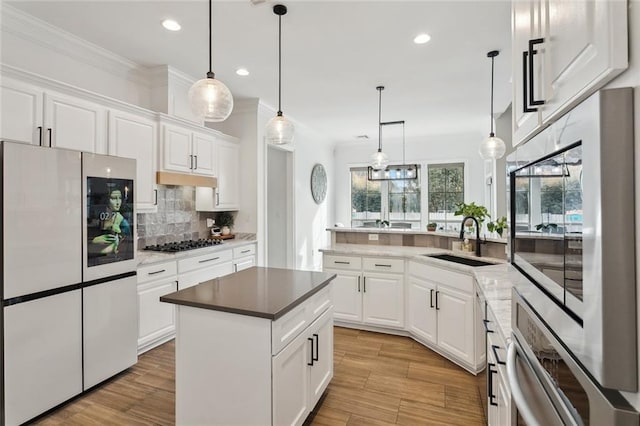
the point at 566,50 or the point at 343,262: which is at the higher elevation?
the point at 566,50

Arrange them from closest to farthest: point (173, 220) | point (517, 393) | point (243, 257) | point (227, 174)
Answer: point (517, 393)
point (173, 220)
point (243, 257)
point (227, 174)

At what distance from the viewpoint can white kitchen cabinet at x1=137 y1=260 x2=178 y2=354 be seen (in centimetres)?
298

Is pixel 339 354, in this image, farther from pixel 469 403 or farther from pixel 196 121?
pixel 196 121

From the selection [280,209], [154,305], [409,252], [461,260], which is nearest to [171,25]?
[154,305]

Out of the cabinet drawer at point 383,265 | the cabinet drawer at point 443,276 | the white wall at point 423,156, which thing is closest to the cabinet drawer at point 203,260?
the cabinet drawer at point 383,265

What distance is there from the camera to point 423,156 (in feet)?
23.6

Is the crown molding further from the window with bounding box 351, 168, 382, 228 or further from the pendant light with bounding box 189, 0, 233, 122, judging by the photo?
the window with bounding box 351, 168, 382, 228

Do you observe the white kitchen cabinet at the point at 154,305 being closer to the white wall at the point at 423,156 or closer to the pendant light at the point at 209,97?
the pendant light at the point at 209,97

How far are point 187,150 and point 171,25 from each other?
4.57 ft

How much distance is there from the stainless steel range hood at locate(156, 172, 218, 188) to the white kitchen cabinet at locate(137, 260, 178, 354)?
0.88 meters

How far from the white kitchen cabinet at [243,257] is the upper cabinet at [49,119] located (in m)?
1.93

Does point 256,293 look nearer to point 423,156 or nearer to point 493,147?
point 493,147

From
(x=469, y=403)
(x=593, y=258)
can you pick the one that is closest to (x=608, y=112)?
(x=593, y=258)

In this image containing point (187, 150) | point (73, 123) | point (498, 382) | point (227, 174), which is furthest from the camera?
point (227, 174)
